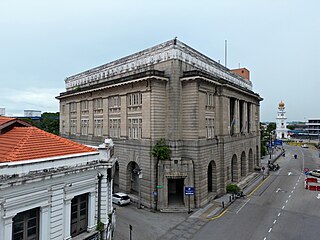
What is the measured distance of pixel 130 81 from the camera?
3109 centimetres

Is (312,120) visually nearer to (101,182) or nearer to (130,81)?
(130,81)

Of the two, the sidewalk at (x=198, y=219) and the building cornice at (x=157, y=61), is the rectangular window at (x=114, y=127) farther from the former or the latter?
the sidewalk at (x=198, y=219)

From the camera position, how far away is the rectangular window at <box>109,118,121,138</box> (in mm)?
34656

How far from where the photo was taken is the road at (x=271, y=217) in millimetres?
21298

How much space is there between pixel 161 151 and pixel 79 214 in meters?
15.4

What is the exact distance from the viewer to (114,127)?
35.5 metres

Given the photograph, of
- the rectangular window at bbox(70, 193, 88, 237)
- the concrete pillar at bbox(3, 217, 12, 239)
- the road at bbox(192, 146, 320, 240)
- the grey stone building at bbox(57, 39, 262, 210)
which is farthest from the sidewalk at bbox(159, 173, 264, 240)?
the concrete pillar at bbox(3, 217, 12, 239)

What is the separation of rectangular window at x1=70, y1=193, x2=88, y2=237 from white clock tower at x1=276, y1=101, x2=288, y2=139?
148 meters

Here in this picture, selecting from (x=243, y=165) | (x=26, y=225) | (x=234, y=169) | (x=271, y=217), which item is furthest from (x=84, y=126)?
(x=26, y=225)

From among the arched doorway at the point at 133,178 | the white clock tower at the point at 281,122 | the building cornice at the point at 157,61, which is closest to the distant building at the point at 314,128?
the white clock tower at the point at 281,122

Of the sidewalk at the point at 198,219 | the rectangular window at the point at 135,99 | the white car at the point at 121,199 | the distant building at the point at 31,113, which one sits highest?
the distant building at the point at 31,113

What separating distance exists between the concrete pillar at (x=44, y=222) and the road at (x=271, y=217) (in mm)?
13792

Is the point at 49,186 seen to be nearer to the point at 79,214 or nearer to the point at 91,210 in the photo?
the point at 79,214

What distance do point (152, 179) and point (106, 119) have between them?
527 inches
